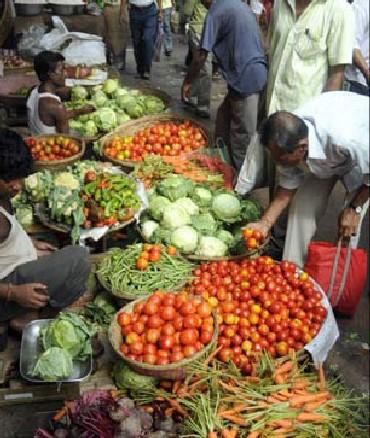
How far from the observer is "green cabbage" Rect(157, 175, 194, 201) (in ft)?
13.7

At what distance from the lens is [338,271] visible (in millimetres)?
3094

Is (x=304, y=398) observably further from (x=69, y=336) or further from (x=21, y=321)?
(x=21, y=321)

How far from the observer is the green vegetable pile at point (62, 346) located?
111 inches

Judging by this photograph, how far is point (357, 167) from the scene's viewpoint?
9.34 feet

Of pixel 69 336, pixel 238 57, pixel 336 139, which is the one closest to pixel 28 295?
pixel 69 336

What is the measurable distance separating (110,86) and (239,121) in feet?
6.46

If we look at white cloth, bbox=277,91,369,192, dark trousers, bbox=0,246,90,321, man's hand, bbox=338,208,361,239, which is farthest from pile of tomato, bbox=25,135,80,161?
man's hand, bbox=338,208,361,239

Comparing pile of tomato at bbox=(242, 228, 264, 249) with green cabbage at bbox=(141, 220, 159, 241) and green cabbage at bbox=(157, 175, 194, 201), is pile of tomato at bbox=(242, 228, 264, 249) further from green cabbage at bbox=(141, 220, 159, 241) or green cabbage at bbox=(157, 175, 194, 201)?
green cabbage at bbox=(157, 175, 194, 201)

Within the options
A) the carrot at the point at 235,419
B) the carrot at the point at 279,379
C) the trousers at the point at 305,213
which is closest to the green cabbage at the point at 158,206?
Result: the trousers at the point at 305,213

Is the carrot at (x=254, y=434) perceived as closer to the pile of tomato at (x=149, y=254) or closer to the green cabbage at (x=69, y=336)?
the green cabbage at (x=69, y=336)

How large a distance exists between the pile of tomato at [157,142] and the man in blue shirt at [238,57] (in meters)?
0.39

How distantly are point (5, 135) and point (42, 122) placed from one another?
7.35ft

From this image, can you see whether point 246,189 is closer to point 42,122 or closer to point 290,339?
point 290,339

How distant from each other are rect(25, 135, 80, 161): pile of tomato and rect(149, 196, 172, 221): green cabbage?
1.13 meters
